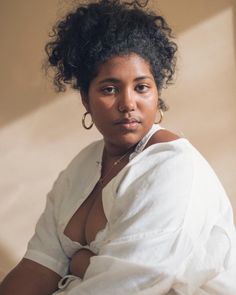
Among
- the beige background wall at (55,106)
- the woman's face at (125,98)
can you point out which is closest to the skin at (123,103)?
the woman's face at (125,98)

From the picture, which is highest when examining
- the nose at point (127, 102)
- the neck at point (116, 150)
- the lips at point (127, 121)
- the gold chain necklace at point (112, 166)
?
the nose at point (127, 102)

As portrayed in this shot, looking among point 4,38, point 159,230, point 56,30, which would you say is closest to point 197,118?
point 56,30

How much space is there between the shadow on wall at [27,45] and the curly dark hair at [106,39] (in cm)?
53

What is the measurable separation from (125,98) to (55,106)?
751mm

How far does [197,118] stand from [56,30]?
0.65 metres

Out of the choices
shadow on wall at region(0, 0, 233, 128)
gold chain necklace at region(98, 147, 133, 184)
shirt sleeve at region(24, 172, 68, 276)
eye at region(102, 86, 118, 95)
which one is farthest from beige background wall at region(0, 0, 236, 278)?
eye at region(102, 86, 118, 95)

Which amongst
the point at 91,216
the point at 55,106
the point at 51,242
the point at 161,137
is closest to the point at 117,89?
the point at 161,137

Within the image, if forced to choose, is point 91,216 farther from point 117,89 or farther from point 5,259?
point 5,259

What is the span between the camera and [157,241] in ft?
2.86

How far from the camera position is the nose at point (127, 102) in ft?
3.31

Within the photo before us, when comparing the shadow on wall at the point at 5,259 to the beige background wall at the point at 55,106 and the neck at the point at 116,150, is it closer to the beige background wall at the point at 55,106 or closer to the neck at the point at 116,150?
the beige background wall at the point at 55,106

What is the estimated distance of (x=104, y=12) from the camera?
1.08m

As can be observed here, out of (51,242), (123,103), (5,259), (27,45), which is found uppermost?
(27,45)

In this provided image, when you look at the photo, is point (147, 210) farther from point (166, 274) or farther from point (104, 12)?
point (104, 12)
